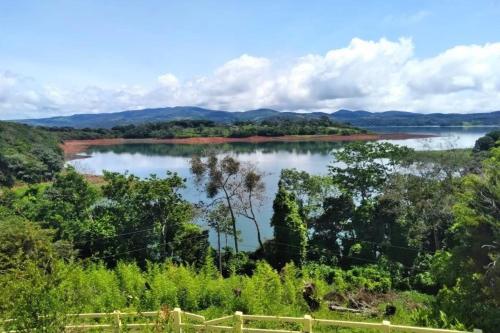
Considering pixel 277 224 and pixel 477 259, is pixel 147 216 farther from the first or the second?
pixel 477 259

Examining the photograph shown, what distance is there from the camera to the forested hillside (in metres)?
48.3

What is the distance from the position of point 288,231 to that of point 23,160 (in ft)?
125

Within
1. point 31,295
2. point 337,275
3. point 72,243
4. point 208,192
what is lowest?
point 337,275

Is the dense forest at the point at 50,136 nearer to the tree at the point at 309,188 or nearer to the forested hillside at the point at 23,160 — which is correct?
the forested hillside at the point at 23,160

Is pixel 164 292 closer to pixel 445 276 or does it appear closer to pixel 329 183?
pixel 445 276

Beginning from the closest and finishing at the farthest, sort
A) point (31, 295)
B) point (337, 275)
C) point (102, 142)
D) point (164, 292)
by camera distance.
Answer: point (31, 295) → point (164, 292) → point (337, 275) → point (102, 142)

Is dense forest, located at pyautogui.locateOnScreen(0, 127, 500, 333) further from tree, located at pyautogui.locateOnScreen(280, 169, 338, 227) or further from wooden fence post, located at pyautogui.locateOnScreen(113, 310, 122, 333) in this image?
wooden fence post, located at pyautogui.locateOnScreen(113, 310, 122, 333)

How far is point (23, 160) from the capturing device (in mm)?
50062

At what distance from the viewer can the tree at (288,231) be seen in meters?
21.4

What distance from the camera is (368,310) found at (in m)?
11.3

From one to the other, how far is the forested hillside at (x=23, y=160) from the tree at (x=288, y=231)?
3026 centimetres

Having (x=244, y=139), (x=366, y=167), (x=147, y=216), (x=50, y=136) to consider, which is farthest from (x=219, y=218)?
(x=244, y=139)

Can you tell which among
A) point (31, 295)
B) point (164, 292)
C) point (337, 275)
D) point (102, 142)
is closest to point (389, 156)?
point (337, 275)

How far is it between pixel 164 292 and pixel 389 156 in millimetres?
15697
